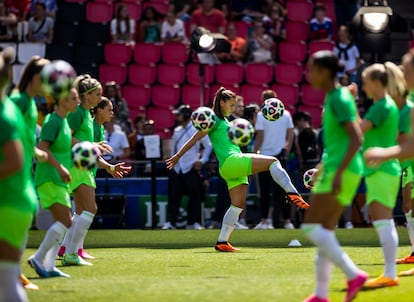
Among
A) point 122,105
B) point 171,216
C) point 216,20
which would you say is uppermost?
point 216,20

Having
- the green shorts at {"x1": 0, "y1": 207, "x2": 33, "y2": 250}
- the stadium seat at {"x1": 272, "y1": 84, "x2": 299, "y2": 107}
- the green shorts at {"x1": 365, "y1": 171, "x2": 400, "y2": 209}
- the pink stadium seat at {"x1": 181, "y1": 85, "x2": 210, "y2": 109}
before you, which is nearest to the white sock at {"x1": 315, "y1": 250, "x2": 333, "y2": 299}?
the green shorts at {"x1": 365, "y1": 171, "x2": 400, "y2": 209}

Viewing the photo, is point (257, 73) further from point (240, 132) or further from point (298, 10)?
point (240, 132)

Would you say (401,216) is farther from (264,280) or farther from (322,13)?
(264,280)

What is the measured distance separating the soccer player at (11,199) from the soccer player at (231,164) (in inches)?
281

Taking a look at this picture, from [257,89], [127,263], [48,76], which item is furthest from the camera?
[257,89]

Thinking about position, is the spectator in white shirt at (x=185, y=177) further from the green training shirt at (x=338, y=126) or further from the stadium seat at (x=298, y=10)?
the green training shirt at (x=338, y=126)

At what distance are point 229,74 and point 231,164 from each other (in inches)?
383

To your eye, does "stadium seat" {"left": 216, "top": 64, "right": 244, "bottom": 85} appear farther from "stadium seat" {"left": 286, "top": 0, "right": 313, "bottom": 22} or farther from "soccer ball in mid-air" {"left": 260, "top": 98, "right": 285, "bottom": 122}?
"soccer ball in mid-air" {"left": 260, "top": 98, "right": 285, "bottom": 122}

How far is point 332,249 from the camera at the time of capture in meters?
9.02

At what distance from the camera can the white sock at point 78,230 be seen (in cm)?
1320

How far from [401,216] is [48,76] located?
43.9 feet

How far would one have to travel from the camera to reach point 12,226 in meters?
7.77

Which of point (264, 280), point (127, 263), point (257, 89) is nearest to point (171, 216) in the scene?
point (257, 89)

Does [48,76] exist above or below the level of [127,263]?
above
